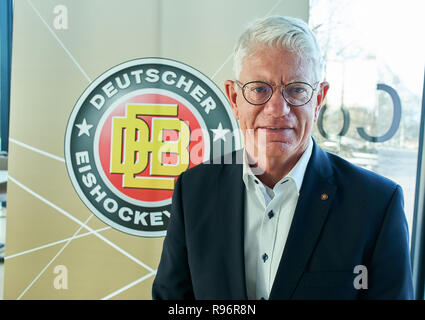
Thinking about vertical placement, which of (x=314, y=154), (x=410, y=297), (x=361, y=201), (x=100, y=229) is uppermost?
(x=314, y=154)

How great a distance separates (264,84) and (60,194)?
1.62 meters

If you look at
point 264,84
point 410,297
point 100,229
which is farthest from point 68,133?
point 410,297

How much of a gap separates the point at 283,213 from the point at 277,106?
346 millimetres

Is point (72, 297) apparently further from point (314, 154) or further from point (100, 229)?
point (314, 154)

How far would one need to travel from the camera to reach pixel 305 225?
44.1 inches

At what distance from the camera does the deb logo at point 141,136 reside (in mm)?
2186

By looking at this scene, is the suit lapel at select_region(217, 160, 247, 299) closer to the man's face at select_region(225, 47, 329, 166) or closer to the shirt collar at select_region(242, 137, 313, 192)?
the shirt collar at select_region(242, 137, 313, 192)

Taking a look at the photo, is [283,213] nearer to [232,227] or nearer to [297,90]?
[232,227]

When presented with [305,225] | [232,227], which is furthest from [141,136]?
[305,225]

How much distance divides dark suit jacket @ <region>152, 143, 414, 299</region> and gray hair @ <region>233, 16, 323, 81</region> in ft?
1.04

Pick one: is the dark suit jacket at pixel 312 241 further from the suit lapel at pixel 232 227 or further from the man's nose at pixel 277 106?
the man's nose at pixel 277 106

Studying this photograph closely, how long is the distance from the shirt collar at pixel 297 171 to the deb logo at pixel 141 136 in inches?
35.9

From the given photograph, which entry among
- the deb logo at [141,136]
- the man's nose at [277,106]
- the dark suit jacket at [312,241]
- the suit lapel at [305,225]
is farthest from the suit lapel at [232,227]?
the deb logo at [141,136]

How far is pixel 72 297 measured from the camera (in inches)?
90.3
